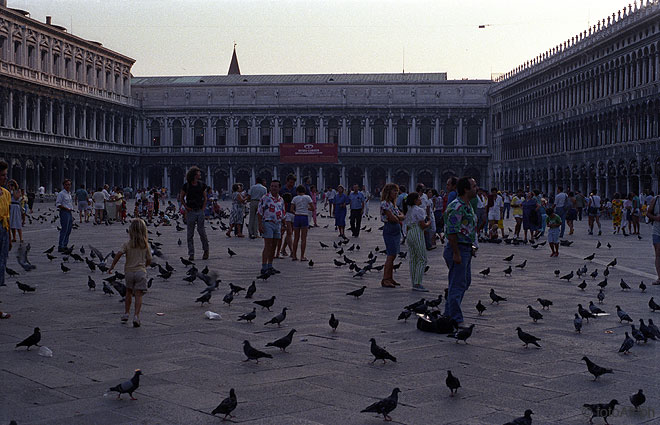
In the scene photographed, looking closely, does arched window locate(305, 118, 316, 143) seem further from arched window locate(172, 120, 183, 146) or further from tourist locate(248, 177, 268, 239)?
tourist locate(248, 177, 268, 239)

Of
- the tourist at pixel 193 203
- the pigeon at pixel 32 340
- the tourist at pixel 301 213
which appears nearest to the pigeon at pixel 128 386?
the pigeon at pixel 32 340

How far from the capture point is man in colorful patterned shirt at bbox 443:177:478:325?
6934 mm

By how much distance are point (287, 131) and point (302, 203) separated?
160 feet

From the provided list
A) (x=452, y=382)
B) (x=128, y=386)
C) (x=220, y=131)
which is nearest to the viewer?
(x=128, y=386)

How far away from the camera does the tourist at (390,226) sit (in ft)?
31.8

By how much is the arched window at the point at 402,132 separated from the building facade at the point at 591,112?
24.4 ft

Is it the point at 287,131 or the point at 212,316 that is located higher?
the point at 287,131

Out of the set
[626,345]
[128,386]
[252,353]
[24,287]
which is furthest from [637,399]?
[24,287]

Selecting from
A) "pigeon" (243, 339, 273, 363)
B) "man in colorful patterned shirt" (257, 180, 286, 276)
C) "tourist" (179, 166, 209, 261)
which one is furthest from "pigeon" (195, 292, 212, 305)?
"tourist" (179, 166, 209, 261)

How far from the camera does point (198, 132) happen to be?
61.4 metres

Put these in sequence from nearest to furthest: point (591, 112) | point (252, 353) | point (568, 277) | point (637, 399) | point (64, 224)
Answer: point (637, 399) < point (252, 353) < point (568, 277) < point (64, 224) < point (591, 112)

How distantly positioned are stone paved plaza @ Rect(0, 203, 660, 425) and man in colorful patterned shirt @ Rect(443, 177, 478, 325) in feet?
1.31

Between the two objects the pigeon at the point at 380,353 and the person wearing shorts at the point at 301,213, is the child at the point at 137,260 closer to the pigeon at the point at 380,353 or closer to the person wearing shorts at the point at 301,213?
the pigeon at the point at 380,353

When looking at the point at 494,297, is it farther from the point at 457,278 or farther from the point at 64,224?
the point at 64,224
